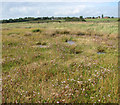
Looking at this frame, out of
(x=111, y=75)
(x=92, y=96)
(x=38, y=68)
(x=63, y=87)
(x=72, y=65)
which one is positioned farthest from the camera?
(x=72, y=65)

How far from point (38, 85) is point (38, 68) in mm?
1705

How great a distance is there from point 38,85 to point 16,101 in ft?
3.81

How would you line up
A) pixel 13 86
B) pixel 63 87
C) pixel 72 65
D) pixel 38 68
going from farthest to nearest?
pixel 72 65 < pixel 38 68 < pixel 13 86 < pixel 63 87

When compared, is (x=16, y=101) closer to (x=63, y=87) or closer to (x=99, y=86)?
(x=63, y=87)

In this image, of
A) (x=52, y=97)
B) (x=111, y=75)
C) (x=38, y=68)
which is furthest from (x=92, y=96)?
(x=38, y=68)

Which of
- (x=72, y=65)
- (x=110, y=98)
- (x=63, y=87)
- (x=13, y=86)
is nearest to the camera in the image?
(x=110, y=98)

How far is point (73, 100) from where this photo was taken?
3893 millimetres

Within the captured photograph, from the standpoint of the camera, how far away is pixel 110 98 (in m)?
3.80

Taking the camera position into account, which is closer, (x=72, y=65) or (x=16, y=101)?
(x=16, y=101)

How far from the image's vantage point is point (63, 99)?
154 inches

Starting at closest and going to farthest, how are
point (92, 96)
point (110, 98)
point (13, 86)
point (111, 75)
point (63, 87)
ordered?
point (110, 98) → point (92, 96) → point (63, 87) → point (13, 86) → point (111, 75)

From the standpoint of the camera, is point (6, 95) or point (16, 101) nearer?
point (16, 101)

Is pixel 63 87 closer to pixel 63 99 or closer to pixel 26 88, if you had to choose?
pixel 63 99

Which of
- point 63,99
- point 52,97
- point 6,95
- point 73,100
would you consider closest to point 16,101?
point 6,95
